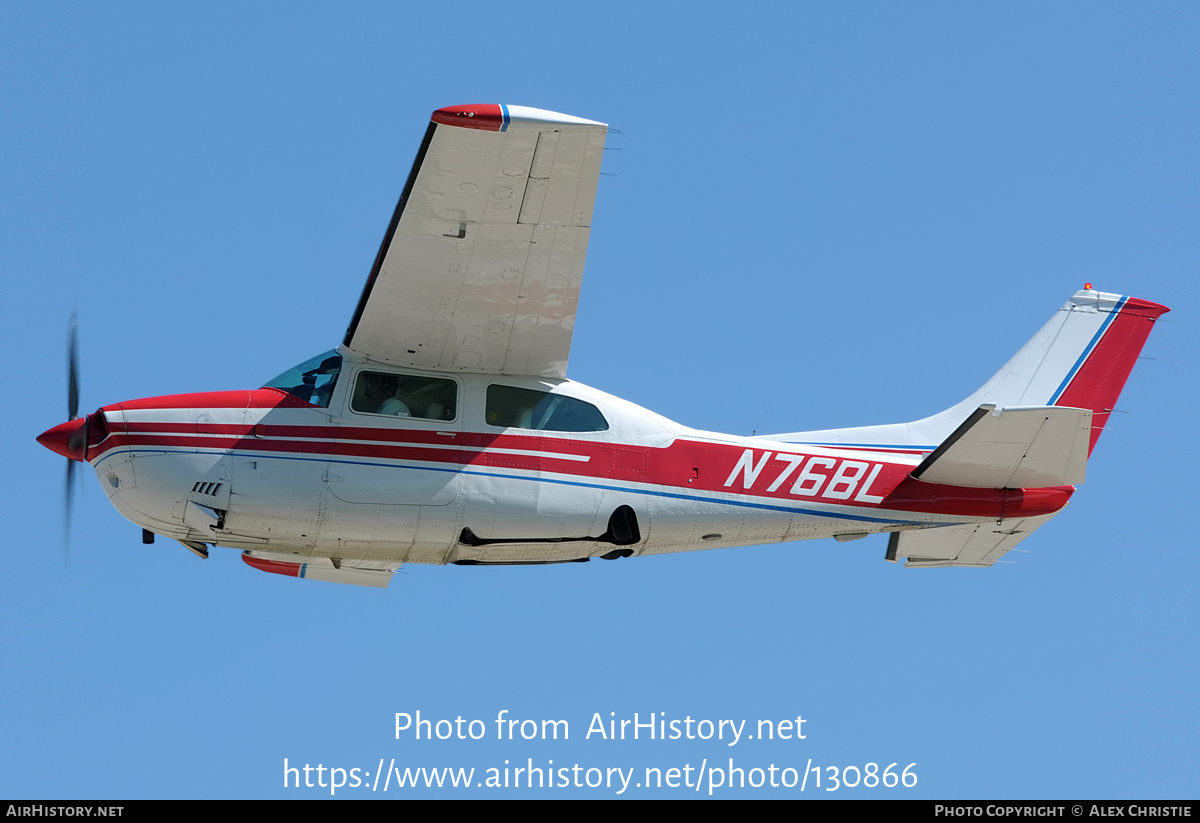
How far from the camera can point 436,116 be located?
37.3 ft

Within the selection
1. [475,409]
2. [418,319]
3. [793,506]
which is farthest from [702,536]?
[418,319]

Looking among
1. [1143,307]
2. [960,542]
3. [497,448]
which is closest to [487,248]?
[497,448]

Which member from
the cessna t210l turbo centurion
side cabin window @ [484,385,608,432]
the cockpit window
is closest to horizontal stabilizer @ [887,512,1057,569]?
the cessna t210l turbo centurion

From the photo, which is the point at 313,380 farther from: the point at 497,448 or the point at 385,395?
the point at 497,448

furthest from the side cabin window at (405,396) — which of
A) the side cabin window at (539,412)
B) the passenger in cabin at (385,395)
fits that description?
the side cabin window at (539,412)

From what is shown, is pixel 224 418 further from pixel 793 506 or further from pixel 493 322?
pixel 793 506

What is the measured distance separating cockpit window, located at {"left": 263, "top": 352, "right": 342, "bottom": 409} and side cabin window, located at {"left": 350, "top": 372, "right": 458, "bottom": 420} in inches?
10.0

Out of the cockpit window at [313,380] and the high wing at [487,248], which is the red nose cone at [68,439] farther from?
the high wing at [487,248]

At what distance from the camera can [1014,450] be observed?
13.9 metres

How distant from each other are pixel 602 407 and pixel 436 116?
3730 millimetres

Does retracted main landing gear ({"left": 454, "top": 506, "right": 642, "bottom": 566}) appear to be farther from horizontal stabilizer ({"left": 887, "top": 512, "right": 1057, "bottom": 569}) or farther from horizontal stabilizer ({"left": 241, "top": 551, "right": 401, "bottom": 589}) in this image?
horizontal stabilizer ({"left": 887, "top": 512, "right": 1057, "bottom": 569})

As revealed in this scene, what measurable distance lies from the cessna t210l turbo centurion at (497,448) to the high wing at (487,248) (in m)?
0.02

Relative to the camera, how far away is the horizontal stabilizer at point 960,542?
14719 mm
